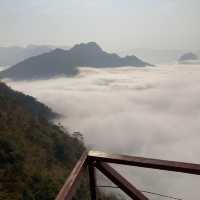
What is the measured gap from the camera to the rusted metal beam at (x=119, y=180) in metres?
3.20

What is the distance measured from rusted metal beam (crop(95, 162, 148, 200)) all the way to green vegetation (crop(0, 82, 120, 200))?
95.4 feet

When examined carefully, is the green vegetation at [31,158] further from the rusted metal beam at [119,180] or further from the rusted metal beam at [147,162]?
the rusted metal beam at [147,162]

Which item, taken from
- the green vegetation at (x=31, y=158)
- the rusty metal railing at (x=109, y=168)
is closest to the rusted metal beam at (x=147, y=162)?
the rusty metal railing at (x=109, y=168)

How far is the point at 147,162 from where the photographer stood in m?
2.88

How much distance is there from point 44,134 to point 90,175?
5554 centimetres

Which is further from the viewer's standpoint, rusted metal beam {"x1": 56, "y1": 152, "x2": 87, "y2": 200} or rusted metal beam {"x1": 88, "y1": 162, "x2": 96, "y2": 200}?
rusted metal beam {"x1": 88, "y1": 162, "x2": 96, "y2": 200}

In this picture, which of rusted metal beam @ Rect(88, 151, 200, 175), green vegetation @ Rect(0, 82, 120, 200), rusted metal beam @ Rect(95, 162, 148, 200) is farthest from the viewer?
green vegetation @ Rect(0, 82, 120, 200)

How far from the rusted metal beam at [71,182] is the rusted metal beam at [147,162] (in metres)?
0.11

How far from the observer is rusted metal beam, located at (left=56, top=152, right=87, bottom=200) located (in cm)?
271

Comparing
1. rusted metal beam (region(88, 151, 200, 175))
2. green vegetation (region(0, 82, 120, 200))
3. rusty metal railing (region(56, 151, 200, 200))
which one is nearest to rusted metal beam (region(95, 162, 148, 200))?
rusty metal railing (region(56, 151, 200, 200))

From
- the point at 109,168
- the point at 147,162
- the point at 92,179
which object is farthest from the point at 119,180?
the point at 147,162

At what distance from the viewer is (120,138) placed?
490ft

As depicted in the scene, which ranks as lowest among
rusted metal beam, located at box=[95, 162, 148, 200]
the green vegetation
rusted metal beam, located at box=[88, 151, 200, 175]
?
the green vegetation

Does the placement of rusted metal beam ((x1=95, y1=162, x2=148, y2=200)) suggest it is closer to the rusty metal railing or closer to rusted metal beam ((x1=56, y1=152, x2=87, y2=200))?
the rusty metal railing
